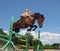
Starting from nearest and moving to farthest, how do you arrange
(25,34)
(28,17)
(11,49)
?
(11,49)
(25,34)
(28,17)

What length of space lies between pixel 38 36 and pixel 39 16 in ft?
4.66

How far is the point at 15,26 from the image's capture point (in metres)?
14.3

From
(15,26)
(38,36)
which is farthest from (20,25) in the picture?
(38,36)

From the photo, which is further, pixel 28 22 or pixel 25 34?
pixel 28 22

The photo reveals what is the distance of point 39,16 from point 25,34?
1724mm

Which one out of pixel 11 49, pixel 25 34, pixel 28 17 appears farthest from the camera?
pixel 28 17

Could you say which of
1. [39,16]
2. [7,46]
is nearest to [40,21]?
[39,16]

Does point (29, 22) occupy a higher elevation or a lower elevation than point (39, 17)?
lower

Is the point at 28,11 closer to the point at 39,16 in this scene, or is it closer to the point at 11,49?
the point at 39,16

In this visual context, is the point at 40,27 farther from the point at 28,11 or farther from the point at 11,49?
the point at 11,49

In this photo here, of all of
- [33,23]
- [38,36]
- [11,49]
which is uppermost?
[33,23]

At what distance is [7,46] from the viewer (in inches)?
459

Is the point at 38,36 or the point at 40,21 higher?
the point at 40,21

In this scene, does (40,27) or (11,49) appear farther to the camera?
(40,27)
